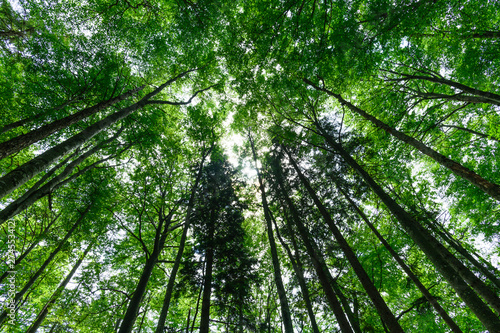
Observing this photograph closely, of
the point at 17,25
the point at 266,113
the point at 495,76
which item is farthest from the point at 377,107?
the point at 17,25

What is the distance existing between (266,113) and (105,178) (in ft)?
31.2

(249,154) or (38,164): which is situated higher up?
(249,154)

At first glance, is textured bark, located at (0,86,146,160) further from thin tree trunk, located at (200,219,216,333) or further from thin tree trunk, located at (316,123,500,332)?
thin tree trunk, located at (316,123,500,332)

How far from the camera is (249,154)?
45.7 feet

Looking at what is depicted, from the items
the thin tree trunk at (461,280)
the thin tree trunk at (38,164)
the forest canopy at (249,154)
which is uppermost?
the forest canopy at (249,154)

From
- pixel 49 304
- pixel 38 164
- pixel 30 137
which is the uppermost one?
pixel 49 304

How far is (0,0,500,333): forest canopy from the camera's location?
16.5 feet

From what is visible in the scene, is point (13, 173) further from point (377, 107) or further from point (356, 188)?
point (356, 188)

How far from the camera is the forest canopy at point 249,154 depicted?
5031mm

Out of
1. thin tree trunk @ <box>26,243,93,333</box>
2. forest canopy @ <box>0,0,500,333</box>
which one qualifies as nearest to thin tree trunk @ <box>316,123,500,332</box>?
forest canopy @ <box>0,0,500,333</box>

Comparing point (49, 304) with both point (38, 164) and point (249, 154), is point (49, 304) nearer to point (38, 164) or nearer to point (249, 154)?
point (38, 164)

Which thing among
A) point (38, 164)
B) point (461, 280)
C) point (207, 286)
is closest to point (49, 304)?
point (207, 286)

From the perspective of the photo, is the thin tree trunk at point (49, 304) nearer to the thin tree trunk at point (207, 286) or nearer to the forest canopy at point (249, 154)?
the forest canopy at point (249, 154)

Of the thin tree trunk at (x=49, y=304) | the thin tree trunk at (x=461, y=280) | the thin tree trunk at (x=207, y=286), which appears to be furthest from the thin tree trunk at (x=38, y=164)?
the thin tree trunk at (x=49, y=304)
